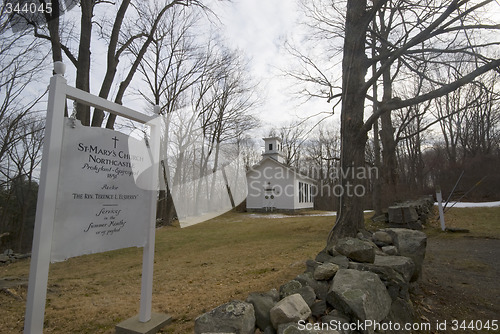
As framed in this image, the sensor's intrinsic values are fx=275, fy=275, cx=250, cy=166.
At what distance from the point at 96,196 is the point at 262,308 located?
1.55m

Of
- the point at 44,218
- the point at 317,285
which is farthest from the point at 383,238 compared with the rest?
the point at 44,218

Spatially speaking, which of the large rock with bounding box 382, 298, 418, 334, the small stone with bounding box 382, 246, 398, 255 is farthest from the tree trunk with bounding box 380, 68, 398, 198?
the large rock with bounding box 382, 298, 418, 334

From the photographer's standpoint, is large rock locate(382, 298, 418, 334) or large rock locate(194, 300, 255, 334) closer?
large rock locate(194, 300, 255, 334)

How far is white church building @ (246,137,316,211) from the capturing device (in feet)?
70.7

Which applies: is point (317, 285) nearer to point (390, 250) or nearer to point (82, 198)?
point (390, 250)

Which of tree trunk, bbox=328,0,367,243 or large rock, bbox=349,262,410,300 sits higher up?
tree trunk, bbox=328,0,367,243

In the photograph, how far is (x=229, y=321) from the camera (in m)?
1.80

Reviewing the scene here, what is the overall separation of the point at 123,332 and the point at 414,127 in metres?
27.3

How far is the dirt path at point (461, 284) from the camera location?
2996 mm

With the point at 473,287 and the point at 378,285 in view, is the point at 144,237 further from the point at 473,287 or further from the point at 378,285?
the point at 473,287

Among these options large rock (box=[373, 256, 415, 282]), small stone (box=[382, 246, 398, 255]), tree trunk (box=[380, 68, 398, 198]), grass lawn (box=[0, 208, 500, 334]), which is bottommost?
grass lawn (box=[0, 208, 500, 334])

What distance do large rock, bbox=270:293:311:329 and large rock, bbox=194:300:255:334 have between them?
0.52 feet

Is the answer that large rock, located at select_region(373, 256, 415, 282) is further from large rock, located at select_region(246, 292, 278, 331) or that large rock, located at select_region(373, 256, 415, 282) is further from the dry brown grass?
large rock, located at select_region(246, 292, 278, 331)

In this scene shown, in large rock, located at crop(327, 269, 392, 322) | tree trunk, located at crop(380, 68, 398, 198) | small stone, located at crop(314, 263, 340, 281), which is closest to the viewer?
large rock, located at crop(327, 269, 392, 322)
